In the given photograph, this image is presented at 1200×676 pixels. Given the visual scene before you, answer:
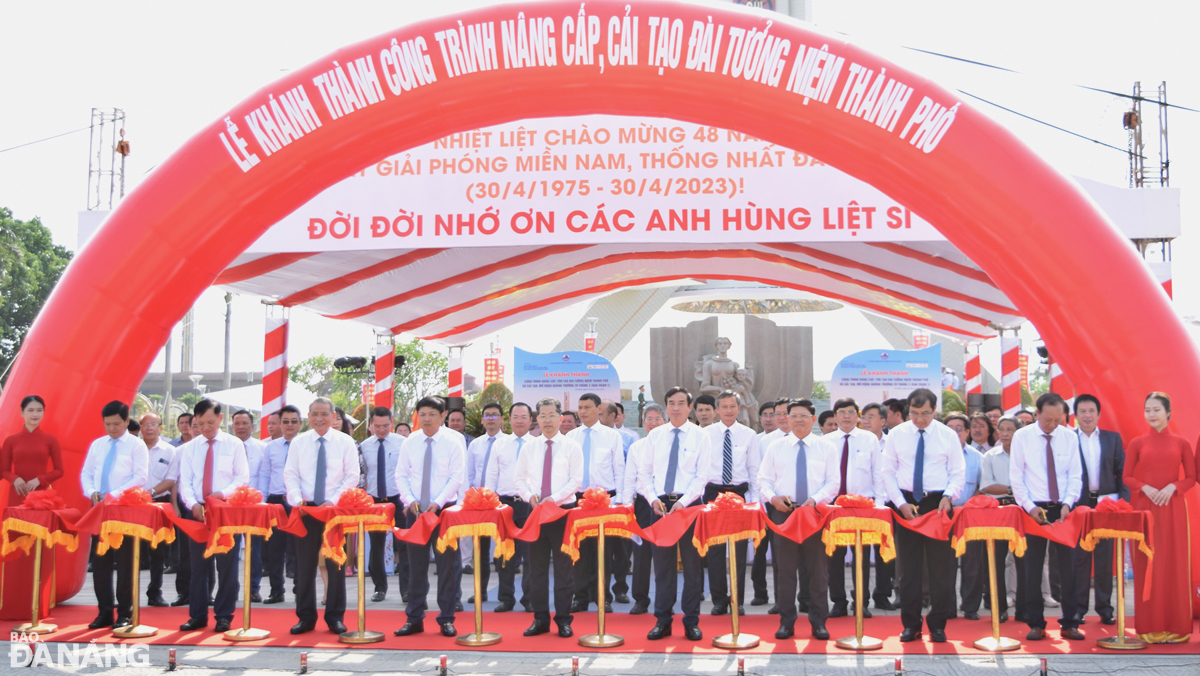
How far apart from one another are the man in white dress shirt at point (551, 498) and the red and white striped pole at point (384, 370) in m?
6.56

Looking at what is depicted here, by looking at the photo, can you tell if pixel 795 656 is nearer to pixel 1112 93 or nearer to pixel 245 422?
pixel 245 422

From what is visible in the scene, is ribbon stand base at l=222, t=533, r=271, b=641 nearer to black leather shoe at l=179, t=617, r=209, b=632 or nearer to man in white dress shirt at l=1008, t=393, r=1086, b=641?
black leather shoe at l=179, t=617, r=209, b=632

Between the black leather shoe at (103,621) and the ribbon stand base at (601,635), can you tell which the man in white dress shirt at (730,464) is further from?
the black leather shoe at (103,621)

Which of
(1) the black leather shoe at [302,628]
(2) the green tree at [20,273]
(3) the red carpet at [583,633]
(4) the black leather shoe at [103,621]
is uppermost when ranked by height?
(2) the green tree at [20,273]

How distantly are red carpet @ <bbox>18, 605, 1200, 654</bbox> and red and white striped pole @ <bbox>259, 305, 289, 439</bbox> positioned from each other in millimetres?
3772

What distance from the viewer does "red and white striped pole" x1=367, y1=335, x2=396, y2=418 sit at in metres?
13.1

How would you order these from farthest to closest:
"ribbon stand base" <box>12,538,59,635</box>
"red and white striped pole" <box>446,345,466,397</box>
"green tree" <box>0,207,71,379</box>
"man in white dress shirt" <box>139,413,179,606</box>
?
"green tree" <box>0,207,71,379</box>, "red and white striped pole" <box>446,345,466,397</box>, "man in white dress shirt" <box>139,413,179,606</box>, "ribbon stand base" <box>12,538,59,635</box>

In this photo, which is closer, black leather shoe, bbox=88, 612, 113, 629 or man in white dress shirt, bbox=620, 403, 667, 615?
black leather shoe, bbox=88, 612, 113, 629

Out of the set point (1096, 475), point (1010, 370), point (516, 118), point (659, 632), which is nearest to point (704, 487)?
point (659, 632)

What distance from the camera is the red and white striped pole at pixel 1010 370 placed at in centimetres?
1183

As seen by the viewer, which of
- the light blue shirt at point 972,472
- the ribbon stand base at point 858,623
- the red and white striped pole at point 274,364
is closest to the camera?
the ribbon stand base at point 858,623

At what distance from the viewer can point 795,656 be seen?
19.0 feet

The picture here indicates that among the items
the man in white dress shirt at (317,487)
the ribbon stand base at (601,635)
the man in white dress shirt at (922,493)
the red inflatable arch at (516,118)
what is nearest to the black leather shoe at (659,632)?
the ribbon stand base at (601,635)

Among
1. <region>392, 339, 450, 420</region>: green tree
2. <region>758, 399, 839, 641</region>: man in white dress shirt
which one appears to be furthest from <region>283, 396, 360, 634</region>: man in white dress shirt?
<region>392, 339, 450, 420</region>: green tree
